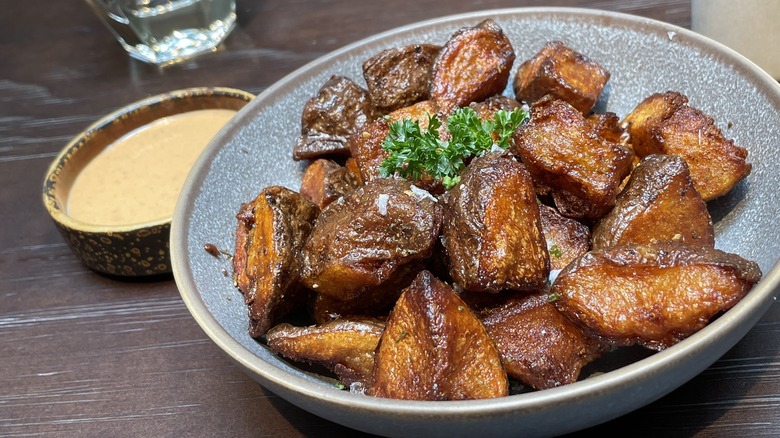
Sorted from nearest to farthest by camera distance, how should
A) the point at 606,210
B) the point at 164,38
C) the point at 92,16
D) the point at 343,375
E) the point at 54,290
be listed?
the point at 343,375
the point at 606,210
the point at 54,290
the point at 164,38
the point at 92,16

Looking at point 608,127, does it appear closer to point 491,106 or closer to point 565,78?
point 565,78

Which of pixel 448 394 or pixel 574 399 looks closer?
pixel 574 399

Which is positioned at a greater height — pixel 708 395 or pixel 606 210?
pixel 606 210

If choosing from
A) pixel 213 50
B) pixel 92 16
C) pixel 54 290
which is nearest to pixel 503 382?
pixel 54 290

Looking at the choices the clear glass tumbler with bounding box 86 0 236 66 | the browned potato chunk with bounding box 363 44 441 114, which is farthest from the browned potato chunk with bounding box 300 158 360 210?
the clear glass tumbler with bounding box 86 0 236 66

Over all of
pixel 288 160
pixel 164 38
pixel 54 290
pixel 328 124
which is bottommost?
pixel 54 290

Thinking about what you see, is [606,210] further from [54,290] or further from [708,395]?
[54,290]

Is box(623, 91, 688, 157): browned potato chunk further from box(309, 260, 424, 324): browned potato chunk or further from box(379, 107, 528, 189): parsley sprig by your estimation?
box(309, 260, 424, 324): browned potato chunk
